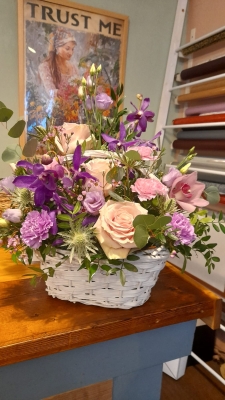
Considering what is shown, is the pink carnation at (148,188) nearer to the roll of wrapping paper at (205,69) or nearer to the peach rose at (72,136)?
the peach rose at (72,136)

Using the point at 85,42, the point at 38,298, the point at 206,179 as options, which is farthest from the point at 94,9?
the point at 38,298

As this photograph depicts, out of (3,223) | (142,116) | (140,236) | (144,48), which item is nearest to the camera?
(140,236)

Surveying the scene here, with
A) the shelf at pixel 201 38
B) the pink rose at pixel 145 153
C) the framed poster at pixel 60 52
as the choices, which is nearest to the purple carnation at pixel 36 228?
the pink rose at pixel 145 153

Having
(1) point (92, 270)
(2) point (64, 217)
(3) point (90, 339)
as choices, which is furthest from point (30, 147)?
(3) point (90, 339)

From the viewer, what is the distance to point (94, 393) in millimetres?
853

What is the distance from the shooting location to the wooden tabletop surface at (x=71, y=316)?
23.5 inches

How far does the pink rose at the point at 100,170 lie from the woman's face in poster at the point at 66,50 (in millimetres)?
1087

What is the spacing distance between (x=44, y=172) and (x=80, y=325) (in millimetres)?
308

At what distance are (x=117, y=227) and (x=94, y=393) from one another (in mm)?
549

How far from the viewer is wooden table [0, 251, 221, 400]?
2.00 ft

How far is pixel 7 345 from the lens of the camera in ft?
1.86

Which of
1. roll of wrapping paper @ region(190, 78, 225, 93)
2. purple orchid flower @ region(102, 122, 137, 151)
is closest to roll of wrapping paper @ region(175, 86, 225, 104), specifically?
roll of wrapping paper @ region(190, 78, 225, 93)

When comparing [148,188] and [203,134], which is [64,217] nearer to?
[148,188]

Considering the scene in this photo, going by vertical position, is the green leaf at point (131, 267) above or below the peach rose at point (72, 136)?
below
